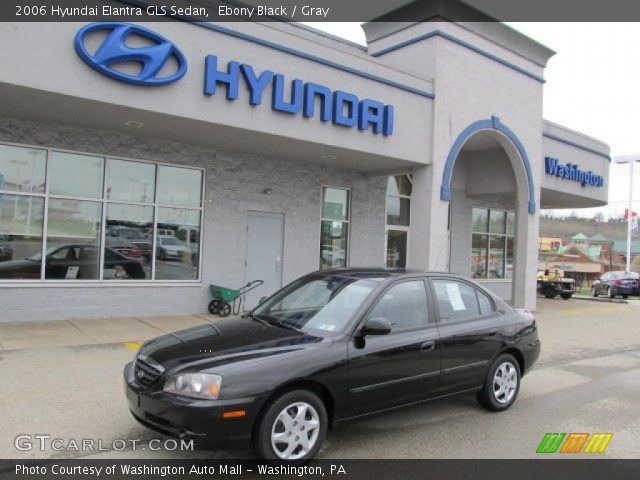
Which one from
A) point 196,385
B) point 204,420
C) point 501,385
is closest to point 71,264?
point 196,385

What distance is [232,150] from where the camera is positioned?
1228 cm

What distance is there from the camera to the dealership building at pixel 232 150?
8789mm

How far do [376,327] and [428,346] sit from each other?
865mm

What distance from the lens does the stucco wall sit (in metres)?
10.0

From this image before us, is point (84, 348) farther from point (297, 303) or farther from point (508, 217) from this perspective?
point (508, 217)

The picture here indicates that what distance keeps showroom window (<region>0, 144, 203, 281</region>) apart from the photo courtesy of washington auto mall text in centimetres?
4

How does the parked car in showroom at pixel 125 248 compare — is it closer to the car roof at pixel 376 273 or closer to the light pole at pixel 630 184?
the car roof at pixel 376 273

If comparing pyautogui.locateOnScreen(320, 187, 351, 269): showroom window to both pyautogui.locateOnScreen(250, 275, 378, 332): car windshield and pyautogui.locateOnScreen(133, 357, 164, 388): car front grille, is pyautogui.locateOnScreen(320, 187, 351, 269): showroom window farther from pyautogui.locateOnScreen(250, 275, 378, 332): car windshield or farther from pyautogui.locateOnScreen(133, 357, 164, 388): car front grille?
pyautogui.locateOnScreen(133, 357, 164, 388): car front grille

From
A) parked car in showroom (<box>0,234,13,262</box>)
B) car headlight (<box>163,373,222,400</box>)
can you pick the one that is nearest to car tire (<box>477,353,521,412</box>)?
car headlight (<box>163,373,222,400</box>)

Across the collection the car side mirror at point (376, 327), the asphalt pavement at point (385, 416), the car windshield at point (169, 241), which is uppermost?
the car windshield at point (169, 241)

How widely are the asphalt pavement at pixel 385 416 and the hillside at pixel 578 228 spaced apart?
8247 centimetres

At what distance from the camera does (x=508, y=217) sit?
20297mm

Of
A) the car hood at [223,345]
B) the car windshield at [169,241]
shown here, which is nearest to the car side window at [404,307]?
the car hood at [223,345]

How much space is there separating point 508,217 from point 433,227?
872 centimetres
